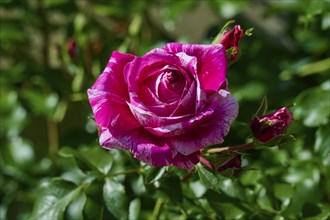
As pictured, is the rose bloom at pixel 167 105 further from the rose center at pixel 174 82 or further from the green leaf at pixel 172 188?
the green leaf at pixel 172 188

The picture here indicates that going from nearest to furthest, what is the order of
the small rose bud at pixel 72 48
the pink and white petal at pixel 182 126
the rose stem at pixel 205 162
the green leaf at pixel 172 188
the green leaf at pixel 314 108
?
the pink and white petal at pixel 182 126
the rose stem at pixel 205 162
the green leaf at pixel 172 188
the green leaf at pixel 314 108
the small rose bud at pixel 72 48

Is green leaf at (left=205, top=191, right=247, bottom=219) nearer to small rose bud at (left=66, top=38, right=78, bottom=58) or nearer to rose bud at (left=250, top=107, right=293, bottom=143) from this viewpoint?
rose bud at (left=250, top=107, right=293, bottom=143)

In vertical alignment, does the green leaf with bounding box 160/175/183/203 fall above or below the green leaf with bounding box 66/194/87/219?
above

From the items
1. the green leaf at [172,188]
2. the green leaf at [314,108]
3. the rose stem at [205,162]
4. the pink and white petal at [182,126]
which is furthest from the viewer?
the green leaf at [314,108]

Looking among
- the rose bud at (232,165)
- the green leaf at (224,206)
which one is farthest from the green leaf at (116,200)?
the rose bud at (232,165)

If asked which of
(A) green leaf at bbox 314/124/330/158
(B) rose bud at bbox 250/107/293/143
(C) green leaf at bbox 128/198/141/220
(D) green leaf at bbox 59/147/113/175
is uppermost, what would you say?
(B) rose bud at bbox 250/107/293/143

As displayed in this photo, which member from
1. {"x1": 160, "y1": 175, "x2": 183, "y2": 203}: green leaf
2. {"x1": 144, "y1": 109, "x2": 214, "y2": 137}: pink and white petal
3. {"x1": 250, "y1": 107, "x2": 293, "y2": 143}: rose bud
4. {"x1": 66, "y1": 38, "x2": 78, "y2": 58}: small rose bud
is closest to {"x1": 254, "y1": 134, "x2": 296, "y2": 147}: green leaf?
{"x1": 250, "y1": 107, "x2": 293, "y2": 143}: rose bud
